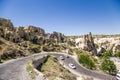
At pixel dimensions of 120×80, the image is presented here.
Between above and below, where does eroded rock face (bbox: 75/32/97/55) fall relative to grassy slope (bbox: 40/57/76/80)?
above

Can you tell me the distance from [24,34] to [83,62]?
190 ft

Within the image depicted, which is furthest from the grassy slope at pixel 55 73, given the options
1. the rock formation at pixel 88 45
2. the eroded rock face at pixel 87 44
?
the rock formation at pixel 88 45

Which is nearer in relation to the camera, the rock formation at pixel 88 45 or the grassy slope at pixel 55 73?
the grassy slope at pixel 55 73

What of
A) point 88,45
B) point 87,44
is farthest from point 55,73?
point 88,45

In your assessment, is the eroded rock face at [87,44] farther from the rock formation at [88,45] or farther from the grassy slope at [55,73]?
the grassy slope at [55,73]

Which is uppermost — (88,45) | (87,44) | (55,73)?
(87,44)

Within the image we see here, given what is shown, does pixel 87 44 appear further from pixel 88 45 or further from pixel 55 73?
pixel 55 73

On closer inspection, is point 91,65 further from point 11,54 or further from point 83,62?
point 11,54

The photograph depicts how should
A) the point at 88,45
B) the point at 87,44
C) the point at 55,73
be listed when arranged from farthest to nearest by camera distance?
the point at 88,45
the point at 87,44
the point at 55,73

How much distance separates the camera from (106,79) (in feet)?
224

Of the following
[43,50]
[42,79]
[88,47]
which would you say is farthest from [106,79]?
[88,47]

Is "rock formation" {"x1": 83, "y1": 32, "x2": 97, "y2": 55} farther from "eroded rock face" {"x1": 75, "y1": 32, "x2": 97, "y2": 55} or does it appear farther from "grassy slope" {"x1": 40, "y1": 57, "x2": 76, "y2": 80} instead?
"grassy slope" {"x1": 40, "y1": 57, "x2": 76, "y2": 80}

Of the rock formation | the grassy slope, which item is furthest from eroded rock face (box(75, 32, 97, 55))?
the grassy slope

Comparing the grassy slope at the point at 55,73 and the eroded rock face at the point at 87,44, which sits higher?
the eroded rock face at the point at 87,44
